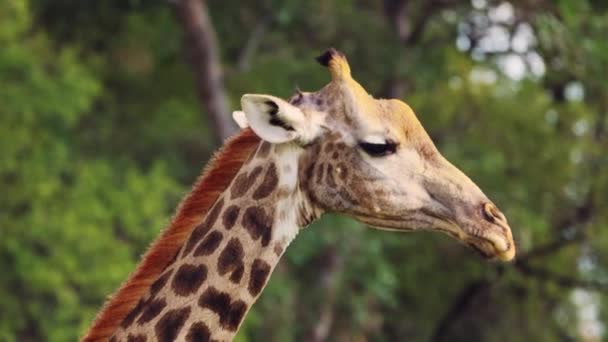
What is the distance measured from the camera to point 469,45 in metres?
26.1

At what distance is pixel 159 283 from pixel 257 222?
0.44m

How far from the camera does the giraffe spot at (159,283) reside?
6.64 m

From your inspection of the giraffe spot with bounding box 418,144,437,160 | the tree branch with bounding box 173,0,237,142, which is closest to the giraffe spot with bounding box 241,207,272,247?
the giraffe spot with bounding box 418,144,437,160

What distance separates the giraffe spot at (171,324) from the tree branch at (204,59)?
42.6 ft

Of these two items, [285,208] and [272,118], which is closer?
[272,118]

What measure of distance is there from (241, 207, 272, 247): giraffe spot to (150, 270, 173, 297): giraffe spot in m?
0.35

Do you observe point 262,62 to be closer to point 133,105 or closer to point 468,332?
point 133,105

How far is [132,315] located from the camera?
6.62 meters

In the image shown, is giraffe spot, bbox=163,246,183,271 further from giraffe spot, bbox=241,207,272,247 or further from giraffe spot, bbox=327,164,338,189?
giraffe spot, bbox=327,164,338,189

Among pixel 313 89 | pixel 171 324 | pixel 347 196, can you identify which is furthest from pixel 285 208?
pixel 313 89

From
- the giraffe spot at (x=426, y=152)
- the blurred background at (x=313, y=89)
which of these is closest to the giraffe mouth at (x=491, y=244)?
the giraffe spot at (x=426, y=152)

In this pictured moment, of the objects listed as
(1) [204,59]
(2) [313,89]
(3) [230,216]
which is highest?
(3) [230,216]

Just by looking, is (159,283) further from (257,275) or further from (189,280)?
(257,275)

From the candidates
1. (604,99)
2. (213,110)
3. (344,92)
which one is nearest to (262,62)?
(213,110)
